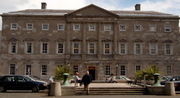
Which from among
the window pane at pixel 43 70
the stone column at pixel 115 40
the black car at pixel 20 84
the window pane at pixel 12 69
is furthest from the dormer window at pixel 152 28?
the black car at pixel 20 84

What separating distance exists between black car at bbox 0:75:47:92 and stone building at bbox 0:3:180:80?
2194 cm

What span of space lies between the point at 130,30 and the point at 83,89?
90.2 ft

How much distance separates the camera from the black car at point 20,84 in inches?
1098

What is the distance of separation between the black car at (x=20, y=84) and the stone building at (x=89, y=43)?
864 inches

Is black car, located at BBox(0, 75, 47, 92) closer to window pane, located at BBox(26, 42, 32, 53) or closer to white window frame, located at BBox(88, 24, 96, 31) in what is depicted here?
window pane, located at BBox(26, 42, 32, 53)

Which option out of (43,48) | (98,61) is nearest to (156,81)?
(98,61)

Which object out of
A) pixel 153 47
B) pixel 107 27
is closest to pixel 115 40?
pixel 107 27

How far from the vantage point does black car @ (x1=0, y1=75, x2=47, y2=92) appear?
2789 centimetres

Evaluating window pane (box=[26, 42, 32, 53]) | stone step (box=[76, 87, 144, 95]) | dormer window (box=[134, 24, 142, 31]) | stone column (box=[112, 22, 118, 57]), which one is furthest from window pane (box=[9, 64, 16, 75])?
stone step (box=[76, 87, 144, 95])

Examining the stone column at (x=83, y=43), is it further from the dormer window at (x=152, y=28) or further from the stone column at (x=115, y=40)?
the dormer window at (x=152, y=28)

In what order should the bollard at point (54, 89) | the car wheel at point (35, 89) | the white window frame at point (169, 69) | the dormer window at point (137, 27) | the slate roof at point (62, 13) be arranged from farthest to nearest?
1. the slate roof at point (62, 13)
2. the dormer window at point (137, 27)
3. the white window frame at point (169, 69)
4. the car wheel at point (35, 89)
5. the bollard at point (54, 89)

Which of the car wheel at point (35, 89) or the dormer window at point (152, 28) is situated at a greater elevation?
the dormer window at point (152, 28)

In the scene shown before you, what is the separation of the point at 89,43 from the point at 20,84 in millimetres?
24061

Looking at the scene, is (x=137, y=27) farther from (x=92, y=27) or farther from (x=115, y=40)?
(x=92, y=27)
